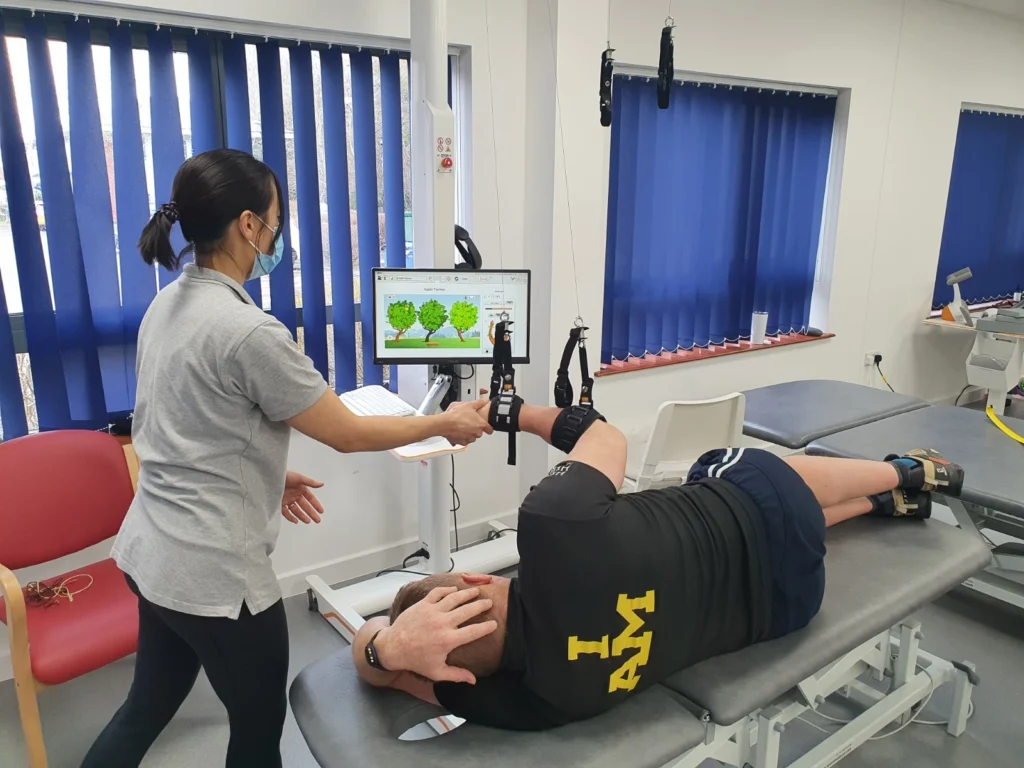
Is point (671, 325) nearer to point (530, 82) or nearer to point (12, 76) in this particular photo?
point (530, 82)

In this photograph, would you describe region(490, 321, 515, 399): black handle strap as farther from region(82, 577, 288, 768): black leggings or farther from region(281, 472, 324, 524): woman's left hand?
region(82, 577, 288, 768): black leggings

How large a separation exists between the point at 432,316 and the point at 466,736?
1298mm

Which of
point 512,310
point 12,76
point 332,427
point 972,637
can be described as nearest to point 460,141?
point 512,310

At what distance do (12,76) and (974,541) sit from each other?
2737mm

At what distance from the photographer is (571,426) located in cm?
144

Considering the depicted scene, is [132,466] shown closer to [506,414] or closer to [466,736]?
[506,414]

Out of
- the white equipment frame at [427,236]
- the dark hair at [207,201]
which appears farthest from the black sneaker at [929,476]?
the dark hair at [207,201]

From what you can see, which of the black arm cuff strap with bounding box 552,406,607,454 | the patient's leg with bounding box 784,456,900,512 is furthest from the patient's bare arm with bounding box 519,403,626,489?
the patient's leg with bounding box 784,456,900,512

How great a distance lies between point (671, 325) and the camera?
11.5ft

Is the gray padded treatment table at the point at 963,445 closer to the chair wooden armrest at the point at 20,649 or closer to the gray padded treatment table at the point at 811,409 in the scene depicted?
the gray padded treatment table at the point at 811,409

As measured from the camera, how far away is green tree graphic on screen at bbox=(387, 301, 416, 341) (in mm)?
2160

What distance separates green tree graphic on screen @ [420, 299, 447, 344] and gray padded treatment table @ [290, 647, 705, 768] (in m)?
1.14

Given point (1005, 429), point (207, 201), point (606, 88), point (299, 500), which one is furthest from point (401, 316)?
point (1005, 429)

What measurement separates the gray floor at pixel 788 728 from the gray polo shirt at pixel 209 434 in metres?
0.90
